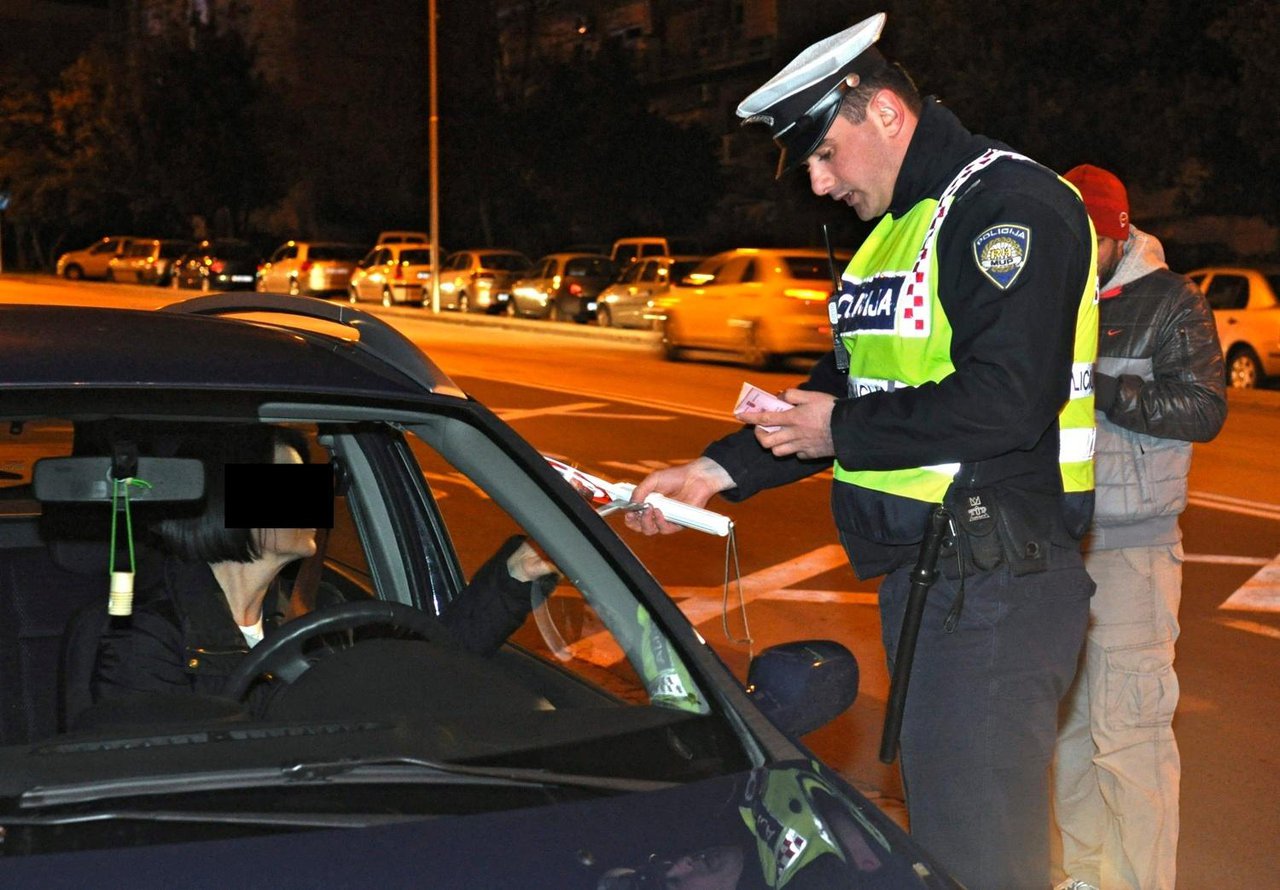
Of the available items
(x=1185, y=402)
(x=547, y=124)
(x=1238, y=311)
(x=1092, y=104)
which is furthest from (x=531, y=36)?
(x=1185, y=402)

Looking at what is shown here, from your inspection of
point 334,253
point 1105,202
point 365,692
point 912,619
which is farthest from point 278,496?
point 334,253

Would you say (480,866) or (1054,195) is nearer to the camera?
(480,866)

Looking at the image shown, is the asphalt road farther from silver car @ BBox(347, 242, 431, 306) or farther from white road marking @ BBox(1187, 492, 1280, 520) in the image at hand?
silver car @ BBox(347, 242, 431, 306)

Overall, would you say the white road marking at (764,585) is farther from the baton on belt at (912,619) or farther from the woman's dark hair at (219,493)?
the woman's dark hair at (219,493)

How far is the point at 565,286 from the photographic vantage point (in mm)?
32594

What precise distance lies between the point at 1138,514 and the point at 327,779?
8.79 feet

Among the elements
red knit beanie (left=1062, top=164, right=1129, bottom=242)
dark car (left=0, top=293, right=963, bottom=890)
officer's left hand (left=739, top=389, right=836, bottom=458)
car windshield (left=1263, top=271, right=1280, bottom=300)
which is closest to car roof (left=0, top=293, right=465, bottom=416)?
dark car (left=0, top=293, right=963, bottom=890)

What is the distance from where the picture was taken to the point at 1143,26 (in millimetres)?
28719

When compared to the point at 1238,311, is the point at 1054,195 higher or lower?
higher

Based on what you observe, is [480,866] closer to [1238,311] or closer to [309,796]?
[309,796]

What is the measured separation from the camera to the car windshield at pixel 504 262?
37.3m

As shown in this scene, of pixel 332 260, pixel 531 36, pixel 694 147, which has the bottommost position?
pixel 332 260

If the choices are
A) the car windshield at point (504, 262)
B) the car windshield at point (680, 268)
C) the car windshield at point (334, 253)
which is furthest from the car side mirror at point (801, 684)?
the car windshield at point (334, 253)

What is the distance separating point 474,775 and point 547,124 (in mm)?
44941
